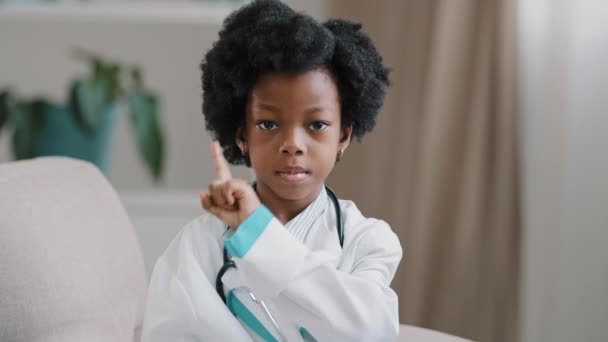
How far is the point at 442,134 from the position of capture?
1948 mm

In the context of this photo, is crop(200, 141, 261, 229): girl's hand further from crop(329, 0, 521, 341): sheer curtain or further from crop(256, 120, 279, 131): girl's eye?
crop(329, 0, 521, 341): sheer curtain

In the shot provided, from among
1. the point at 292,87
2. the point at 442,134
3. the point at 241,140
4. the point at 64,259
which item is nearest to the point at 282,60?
the point at 292,87

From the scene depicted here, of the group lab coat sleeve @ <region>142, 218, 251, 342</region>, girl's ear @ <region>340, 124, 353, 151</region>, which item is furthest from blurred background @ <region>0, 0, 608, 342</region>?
lab coat sleeve @ <region>142, 218, 251, 342</region>

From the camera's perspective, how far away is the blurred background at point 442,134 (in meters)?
1.62

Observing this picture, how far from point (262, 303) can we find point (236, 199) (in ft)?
0.42

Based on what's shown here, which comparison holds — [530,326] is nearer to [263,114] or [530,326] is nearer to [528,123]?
[528,123]

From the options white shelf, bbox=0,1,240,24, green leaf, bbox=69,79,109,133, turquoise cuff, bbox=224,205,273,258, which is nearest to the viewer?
turquoise cuff, bbox=224,205,273,258

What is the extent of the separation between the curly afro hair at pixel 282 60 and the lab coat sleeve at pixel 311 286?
14 centimetres

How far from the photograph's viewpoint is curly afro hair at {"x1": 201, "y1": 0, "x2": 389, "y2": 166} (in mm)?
804

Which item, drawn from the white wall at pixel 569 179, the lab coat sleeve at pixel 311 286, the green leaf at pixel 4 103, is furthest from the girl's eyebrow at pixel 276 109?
the green leaf at pixel 4 103

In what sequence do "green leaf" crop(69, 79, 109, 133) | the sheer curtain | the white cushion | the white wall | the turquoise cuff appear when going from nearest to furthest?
1. the turquoise cuff
2. the white cushion
3. the white wall
4. the sheer curtain
5. "green leaf" crop(69, 79, 109, 133)

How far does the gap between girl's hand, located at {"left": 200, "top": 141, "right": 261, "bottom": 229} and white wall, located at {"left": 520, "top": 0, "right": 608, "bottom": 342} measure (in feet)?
3.34

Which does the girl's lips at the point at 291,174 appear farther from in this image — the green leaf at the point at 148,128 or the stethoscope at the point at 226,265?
the green leaf at the point at 148,128

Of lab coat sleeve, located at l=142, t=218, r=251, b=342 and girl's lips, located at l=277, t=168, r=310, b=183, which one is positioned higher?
girl's lips, located at l=277, t=168, r=310, b=183
